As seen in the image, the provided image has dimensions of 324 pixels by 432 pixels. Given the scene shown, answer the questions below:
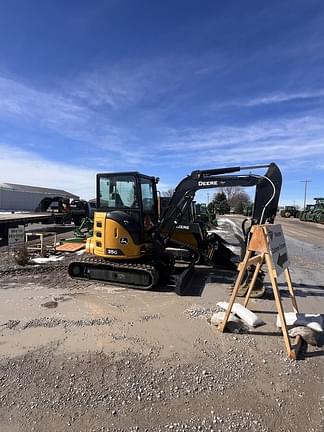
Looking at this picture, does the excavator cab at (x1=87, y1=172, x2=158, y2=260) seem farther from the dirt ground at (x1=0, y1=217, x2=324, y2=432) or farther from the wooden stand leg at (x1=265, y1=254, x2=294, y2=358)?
the wooden stand leg at (x1=265, y1=254, x2=294, y2=358)

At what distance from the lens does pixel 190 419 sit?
3.04 metres

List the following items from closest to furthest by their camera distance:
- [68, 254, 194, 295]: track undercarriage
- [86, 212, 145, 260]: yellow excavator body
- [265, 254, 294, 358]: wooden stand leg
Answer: [265, 254, 294, 358]: wooden stand leg → [68, 254, 194, 295]: track undercarriage → [86, 212, 145, 260]: yellow excavator body

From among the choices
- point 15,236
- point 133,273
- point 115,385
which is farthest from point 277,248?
point 15,236

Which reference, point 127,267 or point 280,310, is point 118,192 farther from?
point 280,310

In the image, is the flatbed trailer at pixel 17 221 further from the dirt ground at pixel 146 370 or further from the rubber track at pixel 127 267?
the dirt ground at pixel 146 370

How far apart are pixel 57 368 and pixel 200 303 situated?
317cm

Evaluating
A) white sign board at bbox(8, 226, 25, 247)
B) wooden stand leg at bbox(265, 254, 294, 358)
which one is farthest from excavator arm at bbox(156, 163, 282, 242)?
white sign board at bbox(8, 226, 25, 247)

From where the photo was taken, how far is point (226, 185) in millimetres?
7453

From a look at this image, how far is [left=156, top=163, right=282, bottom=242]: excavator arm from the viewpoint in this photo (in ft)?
22.7

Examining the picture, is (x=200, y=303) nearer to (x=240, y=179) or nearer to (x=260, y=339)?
(x=260, y=339)

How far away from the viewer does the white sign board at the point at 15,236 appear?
1040cm

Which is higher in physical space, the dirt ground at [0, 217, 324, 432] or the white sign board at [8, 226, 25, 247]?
the white sign board at [8, 226, 25, 247]

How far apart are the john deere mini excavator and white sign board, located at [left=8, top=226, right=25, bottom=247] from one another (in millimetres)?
3506

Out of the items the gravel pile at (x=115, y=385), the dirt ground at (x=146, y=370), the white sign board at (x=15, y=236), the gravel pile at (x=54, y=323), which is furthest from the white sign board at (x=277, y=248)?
the white sign board at (x=15, y=236)
